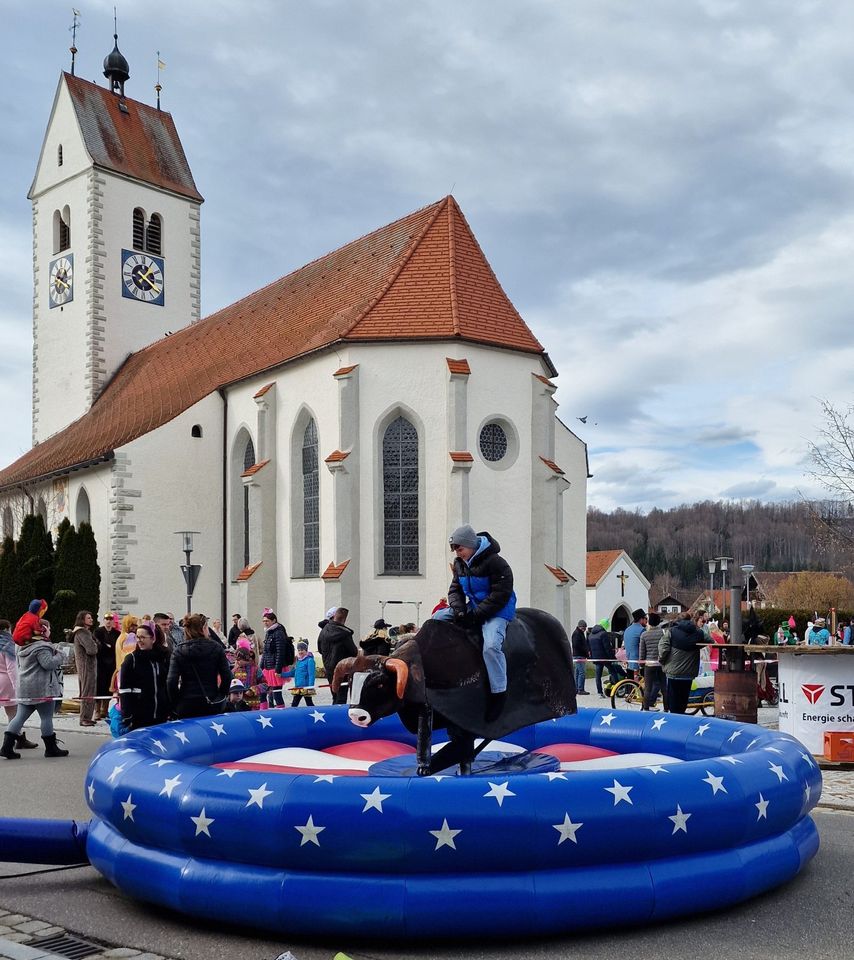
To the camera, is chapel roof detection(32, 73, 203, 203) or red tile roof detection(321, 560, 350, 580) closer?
red tile roof detection(321, 560, 350, 580)

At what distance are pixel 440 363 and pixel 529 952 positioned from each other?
69.5 ft

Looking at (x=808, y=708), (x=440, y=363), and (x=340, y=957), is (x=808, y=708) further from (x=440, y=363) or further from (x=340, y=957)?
(x=440, y=363)

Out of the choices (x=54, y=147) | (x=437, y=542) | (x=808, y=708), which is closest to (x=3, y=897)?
(x=808, y=708)

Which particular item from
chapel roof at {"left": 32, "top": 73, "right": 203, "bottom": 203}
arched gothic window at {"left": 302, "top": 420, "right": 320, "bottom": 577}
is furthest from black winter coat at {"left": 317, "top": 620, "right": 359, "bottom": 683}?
chapel roof at {"left": 32, "top": 73, "right": 203, "bottom": 203}

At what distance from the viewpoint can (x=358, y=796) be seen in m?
5.42

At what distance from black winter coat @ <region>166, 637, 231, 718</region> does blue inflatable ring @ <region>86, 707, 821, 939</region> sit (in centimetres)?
326

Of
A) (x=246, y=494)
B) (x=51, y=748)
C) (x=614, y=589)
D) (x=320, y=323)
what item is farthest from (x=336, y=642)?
(x=614, y=589)

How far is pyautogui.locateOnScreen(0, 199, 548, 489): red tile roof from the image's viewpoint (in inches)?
1039

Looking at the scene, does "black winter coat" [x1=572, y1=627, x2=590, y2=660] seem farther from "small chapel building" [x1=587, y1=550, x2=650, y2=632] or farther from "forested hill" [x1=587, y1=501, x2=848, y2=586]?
"forested hill" [x1=587, y1=501, x2=848, y2=586]

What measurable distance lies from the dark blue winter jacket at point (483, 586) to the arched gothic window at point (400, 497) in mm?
18832

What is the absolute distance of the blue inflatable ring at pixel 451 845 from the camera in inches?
209

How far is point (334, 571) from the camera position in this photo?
82.8ft

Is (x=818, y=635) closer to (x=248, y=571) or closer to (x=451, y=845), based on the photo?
(x=248, y=571)

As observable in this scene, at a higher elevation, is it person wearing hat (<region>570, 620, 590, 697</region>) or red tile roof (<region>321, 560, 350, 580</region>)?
red tile roof (<region>321, 560, 350, 580</region>)
